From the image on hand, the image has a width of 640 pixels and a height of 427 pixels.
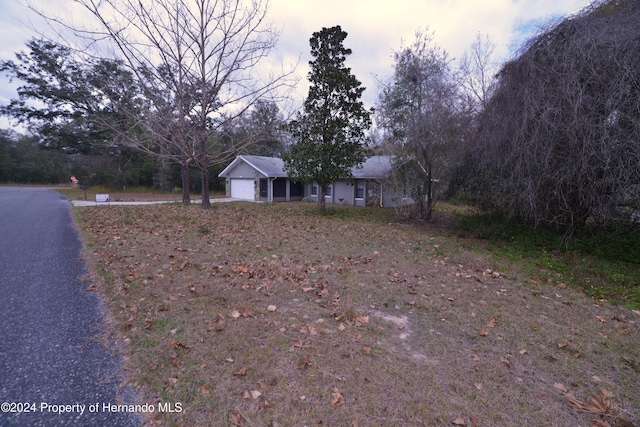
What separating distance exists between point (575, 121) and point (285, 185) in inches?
702

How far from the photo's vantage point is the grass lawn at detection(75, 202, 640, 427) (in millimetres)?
2188

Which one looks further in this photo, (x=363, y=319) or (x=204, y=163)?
(x=204, y=163)

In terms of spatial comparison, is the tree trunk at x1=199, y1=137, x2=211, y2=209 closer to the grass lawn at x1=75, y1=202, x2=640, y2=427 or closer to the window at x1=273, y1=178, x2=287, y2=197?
the window at x1=273, y1=178, x2=287, y2=197

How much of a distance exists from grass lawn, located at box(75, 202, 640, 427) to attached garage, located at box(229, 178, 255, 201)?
16.0 metres

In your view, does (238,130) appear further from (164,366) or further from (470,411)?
(470,411)

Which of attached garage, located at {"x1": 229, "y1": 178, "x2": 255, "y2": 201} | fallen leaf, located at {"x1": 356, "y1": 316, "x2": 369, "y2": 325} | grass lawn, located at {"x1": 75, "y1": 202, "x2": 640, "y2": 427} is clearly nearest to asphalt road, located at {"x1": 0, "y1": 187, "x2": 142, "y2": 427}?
grass lawn, located at {"x1": 75, "y1": 202, "x2": 640, "y2": 427}

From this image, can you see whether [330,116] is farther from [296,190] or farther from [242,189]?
[242,189]

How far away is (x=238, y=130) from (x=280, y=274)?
11478 mm

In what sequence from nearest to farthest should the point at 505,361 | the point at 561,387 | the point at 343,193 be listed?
1. the point at 561,387
2. the point at 505,361
3. the point at 343,193

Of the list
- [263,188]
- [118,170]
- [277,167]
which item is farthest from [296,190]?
[118,170]

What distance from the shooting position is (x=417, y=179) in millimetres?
12625

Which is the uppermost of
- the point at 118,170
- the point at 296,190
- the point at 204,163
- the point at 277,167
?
the point at 118,170

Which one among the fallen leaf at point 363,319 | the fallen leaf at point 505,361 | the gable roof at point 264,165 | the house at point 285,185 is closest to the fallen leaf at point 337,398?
the fallen leaf at point 363,319

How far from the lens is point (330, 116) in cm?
1363
